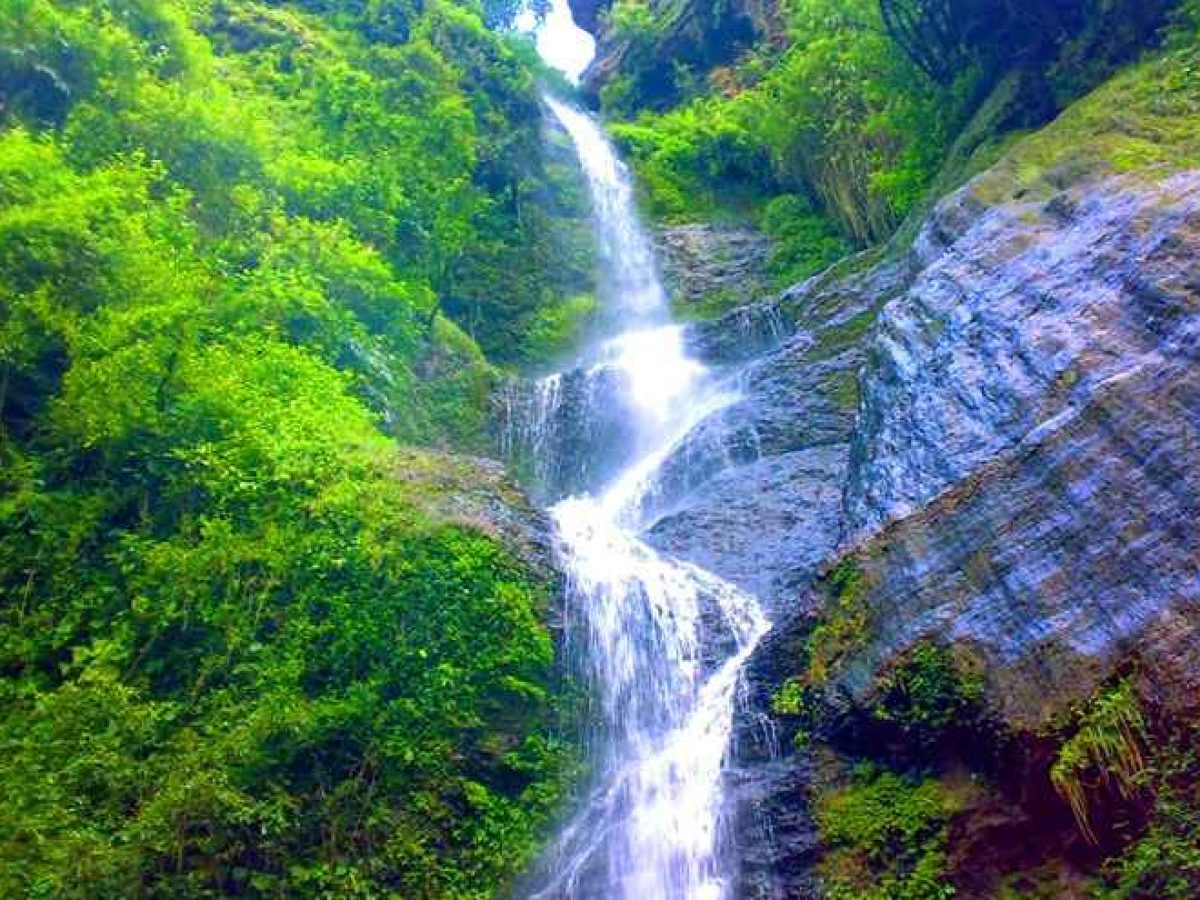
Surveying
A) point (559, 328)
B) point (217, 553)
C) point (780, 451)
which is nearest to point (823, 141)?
point (559, 328)

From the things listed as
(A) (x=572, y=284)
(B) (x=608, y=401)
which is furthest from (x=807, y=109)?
(B) (x=608, y=401)

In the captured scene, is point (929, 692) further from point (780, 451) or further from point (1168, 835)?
point (780, 451)

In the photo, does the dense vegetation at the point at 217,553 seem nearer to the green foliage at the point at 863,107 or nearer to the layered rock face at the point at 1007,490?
the layered rock face at the point at 1007,490

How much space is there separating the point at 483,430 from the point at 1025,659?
9661 millimetres

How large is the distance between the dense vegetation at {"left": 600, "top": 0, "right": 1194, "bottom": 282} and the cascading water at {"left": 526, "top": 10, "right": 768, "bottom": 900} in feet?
18.1

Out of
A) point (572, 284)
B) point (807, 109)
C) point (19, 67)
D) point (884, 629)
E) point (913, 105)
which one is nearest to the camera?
point (884, 629)

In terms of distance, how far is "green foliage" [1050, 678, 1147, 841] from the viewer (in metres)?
6.05

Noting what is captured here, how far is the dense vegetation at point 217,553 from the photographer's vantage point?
743 centimetres

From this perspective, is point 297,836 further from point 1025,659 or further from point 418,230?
point 418,230

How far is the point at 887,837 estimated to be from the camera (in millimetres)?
7098

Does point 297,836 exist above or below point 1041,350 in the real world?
below

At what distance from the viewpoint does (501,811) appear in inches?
333

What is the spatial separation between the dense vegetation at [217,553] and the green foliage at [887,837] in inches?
100

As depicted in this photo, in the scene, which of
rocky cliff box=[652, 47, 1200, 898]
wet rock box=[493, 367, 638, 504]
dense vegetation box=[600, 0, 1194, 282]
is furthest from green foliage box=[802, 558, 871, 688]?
dense vegetation box=[600, 0, 1194, 282]
